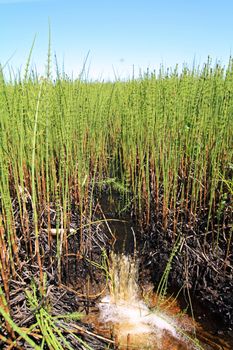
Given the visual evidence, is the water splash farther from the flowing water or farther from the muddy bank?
the muddy bank

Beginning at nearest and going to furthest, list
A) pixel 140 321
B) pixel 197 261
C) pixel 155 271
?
pixel 140 321
pixel 197 261
pixel 155 271

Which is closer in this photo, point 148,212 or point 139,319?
point 139,319

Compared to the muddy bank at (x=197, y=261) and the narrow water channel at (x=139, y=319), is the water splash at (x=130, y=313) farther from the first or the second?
the muddy bank at (x=197, y=261)

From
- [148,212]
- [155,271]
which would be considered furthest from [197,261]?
[148,212]

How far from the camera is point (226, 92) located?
177 centimetres

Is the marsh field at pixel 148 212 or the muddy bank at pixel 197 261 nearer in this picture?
the marsh field at pixel 148 212

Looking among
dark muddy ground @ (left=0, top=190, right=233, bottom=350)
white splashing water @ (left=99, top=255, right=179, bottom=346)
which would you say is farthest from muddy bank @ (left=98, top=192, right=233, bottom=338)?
white splashing water @ (left=99, top=255, right=179, bottom=346)

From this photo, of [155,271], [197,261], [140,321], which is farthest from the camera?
[155,271]

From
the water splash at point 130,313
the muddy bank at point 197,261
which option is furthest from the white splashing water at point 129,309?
the muddy bank at point 197,261

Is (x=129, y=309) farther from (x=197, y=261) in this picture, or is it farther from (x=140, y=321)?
(x=197, y=261)

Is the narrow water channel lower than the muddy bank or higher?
lower

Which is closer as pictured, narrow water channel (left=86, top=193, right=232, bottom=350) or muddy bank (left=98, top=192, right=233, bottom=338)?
narrow water channel (left=86, top=193, right=232, bottom=350)

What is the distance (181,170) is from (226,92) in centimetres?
49

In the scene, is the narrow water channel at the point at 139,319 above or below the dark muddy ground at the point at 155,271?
below
